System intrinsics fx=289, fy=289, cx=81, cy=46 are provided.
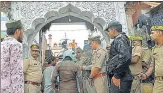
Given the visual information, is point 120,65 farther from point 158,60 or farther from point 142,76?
point 142,76

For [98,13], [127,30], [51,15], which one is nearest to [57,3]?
[51,15]

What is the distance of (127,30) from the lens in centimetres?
731

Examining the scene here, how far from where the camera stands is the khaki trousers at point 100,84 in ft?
15.2

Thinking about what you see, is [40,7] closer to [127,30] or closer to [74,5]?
[74,5]

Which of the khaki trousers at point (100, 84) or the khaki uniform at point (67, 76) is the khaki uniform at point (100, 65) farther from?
the khaki uniform at point (67, 76)

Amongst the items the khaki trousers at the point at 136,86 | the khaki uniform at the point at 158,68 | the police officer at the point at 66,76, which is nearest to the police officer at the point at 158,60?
the khaki uniform at the point at 158,68

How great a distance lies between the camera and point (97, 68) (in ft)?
14.9

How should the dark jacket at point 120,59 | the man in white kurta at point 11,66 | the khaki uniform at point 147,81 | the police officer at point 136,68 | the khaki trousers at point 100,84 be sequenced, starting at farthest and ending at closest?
the khaki trousers at point 100,84 < the khaki uniform at point 147,81 < the police officer at point 136,68 < the dark jacket at point 120,59 < the man in white kurta at point 11,66

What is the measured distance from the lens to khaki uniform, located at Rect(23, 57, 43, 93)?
15.1ft

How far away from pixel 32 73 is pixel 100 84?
1.11 m

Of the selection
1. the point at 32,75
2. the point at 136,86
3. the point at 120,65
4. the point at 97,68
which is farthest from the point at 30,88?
the point at 120,65

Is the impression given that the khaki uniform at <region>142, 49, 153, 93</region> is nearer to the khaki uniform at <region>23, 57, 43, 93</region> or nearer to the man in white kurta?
the khaki uniform at <region>23, 57, 43, 93</region>

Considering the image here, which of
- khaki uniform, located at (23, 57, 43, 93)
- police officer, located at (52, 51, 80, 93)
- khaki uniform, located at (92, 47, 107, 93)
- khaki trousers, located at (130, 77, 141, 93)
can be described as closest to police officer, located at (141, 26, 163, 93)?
khaki trousers, located at (130, 77, 141, 93)

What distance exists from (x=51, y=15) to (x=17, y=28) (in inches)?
179
